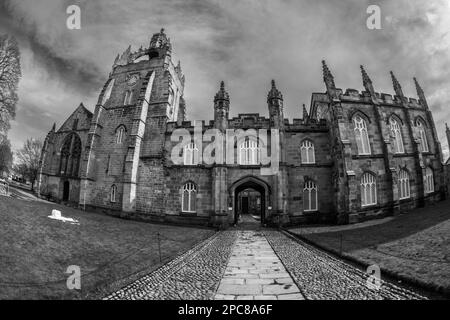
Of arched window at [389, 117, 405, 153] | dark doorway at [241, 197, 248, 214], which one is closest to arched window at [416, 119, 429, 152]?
arched window at [389, 117, 405, 153]

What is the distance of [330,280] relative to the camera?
243 inches

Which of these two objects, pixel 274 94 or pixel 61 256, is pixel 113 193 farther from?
pixel 274 94

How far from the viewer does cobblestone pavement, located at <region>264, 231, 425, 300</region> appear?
510 cm

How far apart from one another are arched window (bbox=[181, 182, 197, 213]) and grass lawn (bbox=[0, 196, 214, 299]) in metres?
8.99

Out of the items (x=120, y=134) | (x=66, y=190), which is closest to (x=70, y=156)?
(x=66, y=190)

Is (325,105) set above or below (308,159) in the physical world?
above

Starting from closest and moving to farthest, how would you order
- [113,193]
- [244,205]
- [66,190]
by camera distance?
[113,193] < [66,190] < [244,205]

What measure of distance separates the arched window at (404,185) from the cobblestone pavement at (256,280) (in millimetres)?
19207

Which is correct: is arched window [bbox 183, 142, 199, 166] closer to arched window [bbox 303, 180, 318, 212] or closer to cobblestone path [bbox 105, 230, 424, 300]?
arched window [bbox 303, 180, 318, 212]

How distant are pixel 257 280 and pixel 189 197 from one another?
1556 centimetres
